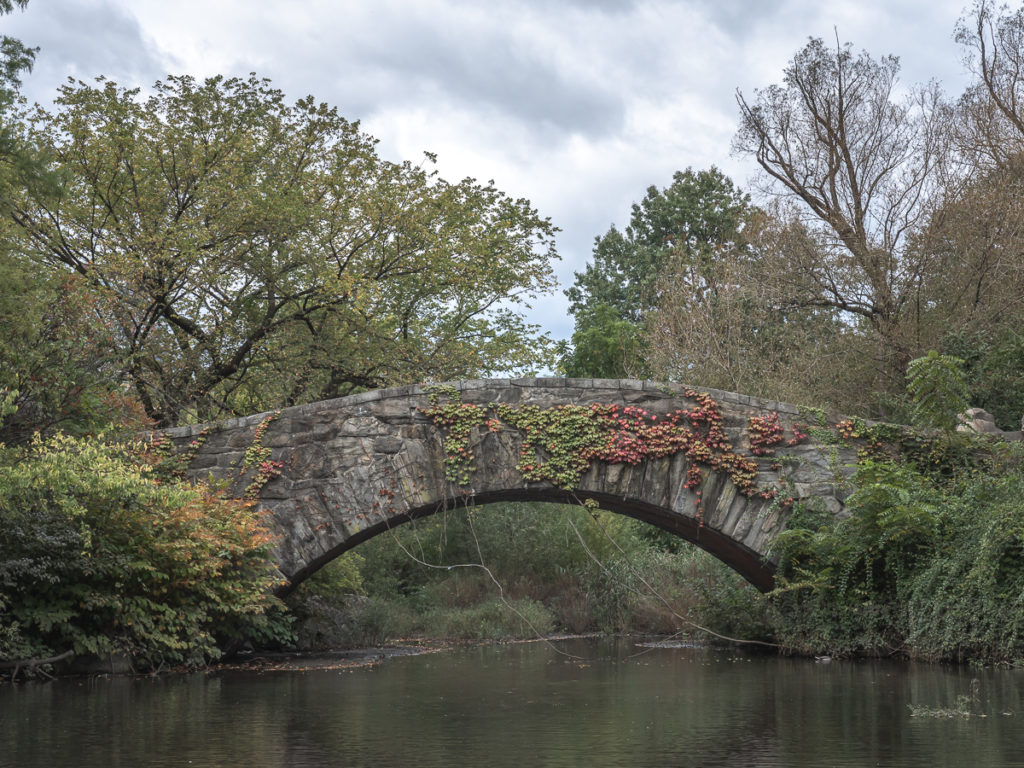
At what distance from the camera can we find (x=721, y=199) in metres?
35.8

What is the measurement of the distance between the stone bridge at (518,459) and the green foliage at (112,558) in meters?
0.84

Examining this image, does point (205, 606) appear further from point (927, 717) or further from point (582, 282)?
point (582, 282)

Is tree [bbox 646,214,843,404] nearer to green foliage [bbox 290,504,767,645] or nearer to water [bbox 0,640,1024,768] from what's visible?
green foliage [bbox 290,504,767,645]

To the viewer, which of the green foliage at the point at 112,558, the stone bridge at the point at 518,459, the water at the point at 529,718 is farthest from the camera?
the stone bridge at the point at 518,459

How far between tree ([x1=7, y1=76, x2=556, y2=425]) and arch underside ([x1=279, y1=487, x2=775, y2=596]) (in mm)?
5205

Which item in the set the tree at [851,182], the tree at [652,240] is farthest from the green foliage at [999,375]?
the tree at [652,240]

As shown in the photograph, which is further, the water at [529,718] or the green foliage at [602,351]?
the green foliage at [602,351]

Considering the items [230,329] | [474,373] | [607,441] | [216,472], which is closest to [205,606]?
[216,472]

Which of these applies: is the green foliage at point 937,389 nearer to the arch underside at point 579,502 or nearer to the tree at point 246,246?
the arch underside at point 579,502

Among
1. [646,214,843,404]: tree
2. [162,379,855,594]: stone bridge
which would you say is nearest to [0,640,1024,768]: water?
[162,379,855,594]: stone bridge

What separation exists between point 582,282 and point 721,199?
5561mm

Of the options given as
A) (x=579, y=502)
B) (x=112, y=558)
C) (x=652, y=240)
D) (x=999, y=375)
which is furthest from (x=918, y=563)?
(x=652, y=240)

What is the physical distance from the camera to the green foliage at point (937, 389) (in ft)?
40.2

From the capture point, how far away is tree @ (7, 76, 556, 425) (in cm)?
1750
